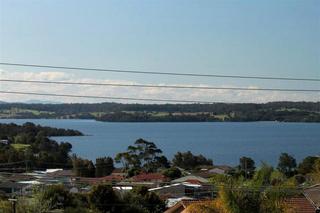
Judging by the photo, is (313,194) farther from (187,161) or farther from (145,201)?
(187,161)

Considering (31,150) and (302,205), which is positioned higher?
(302,205)

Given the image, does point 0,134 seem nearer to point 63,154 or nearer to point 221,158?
point 63,154

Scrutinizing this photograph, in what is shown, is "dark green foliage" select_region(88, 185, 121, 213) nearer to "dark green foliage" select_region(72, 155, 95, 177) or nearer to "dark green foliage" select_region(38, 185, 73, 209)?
"dark green foliage" select_region(38, 185, 73, 209)

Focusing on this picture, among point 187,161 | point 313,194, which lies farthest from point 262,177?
point 187,161

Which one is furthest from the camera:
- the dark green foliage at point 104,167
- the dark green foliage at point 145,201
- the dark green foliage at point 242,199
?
the dark green foliage at point 104,167

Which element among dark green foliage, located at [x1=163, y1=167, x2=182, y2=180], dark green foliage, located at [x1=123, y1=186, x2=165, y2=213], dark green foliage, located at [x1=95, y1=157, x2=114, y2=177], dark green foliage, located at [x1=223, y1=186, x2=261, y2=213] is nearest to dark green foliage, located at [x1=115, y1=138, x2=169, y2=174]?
dark green foliage, located at [x1=95, y1=157, x2=114, y2=177]

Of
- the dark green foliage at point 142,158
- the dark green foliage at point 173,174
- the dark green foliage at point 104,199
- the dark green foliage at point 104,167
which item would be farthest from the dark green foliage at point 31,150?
the dark green foliage at point 104,199

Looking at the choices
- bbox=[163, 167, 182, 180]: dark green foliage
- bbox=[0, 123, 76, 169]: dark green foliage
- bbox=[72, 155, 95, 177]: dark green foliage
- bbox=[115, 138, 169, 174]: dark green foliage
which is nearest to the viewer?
bbox=[163, 167, 182, 180]: dark green foliage

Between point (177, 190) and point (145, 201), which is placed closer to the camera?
point (145, 201)

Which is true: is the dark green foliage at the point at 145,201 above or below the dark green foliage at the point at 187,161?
above

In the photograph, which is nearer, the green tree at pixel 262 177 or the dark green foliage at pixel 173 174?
the green tree at pixel 262 177

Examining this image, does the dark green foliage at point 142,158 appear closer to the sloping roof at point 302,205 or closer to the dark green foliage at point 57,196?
the dark green foliage at point 57,196

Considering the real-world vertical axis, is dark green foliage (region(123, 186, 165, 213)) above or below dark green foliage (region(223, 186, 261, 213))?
below

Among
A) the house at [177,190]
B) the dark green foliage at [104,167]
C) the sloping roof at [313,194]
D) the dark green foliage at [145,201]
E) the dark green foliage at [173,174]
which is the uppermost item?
the sloping roof at [313,194]
